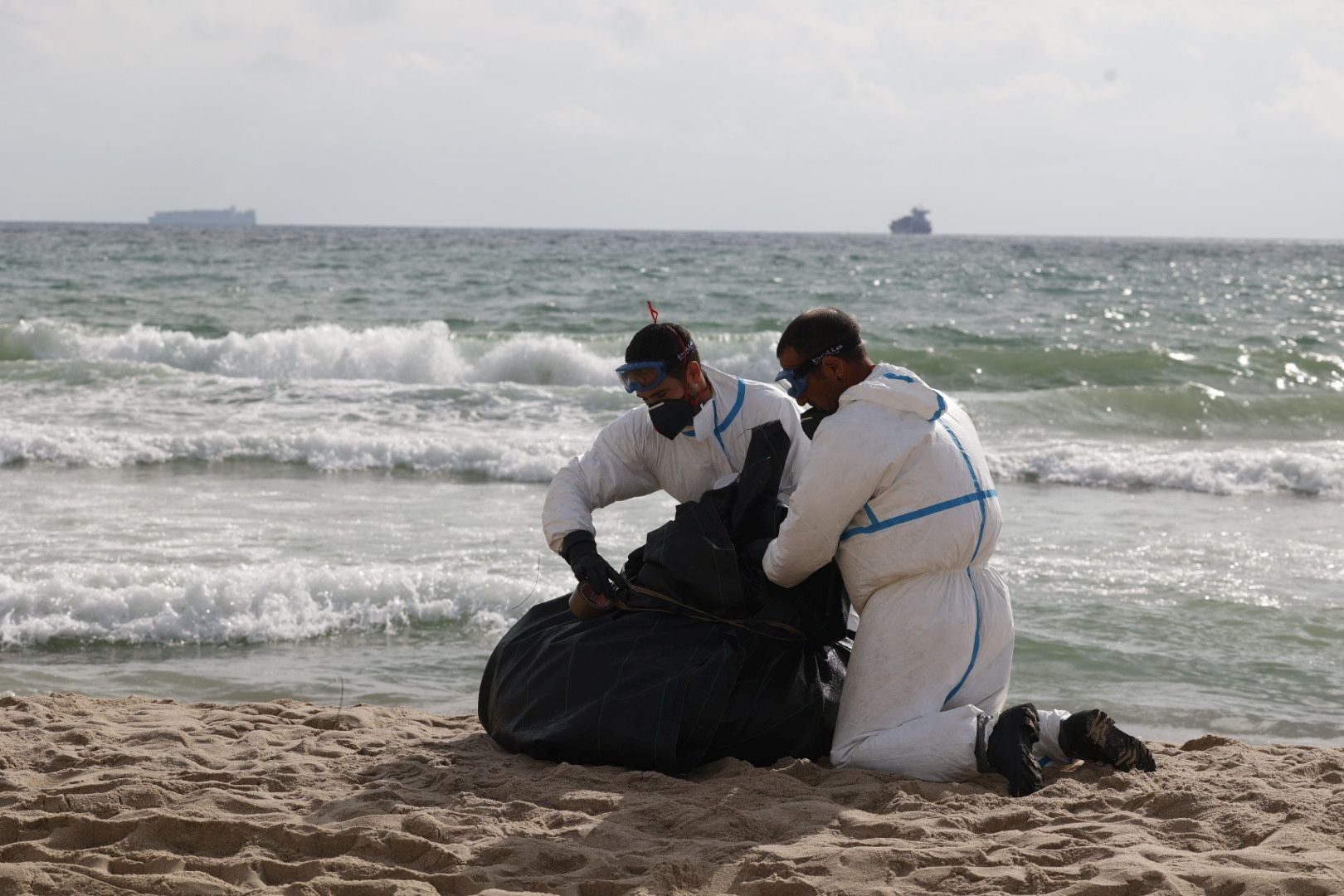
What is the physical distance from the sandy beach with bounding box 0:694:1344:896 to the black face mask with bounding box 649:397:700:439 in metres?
1.07

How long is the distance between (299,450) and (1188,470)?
7515 mm

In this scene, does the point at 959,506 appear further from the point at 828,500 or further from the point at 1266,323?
the point at 1266,323

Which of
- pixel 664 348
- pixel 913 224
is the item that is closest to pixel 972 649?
pixel 664 348

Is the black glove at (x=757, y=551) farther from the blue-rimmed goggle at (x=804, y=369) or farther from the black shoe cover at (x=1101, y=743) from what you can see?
the black shoe cover at (x=1101, y=743)

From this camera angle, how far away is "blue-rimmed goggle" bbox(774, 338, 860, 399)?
3879mm

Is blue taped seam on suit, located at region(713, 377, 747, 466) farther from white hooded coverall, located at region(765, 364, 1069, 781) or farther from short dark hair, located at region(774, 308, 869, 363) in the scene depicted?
white hooded coverall, located at region(765, 364, 1069, 781)

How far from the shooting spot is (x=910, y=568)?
3814mm

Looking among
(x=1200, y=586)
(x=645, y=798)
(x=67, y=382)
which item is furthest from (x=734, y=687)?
(x=67, y=382)

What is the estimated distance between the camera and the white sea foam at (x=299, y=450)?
10719mm

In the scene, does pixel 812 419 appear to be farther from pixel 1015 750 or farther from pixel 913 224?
pixel 913 224

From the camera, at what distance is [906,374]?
150 inches

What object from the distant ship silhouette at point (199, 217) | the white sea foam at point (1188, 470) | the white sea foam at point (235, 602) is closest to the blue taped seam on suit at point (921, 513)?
the white sea foam at point (235, 602)

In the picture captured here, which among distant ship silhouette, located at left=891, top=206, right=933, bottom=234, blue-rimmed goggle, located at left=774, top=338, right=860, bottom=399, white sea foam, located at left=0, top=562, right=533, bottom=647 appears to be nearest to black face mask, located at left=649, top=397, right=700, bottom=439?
blue-rimmed goggle, located at left=774, top=338, right=860, bottom=399

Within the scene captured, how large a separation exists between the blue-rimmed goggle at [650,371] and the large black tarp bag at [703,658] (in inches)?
13.6
